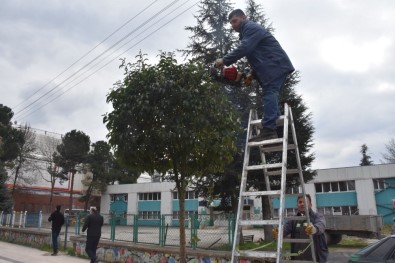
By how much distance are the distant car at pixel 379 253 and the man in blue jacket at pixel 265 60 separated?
3629 millimetres

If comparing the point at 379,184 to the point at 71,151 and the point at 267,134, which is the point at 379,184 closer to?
the point at 71,151

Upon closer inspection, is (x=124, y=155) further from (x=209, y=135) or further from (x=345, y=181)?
(x=345, y=181)

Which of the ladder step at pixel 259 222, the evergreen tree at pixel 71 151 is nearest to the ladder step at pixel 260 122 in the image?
the ladder step at pixel 259 222

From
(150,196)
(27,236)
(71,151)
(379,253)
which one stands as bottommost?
(27,236)

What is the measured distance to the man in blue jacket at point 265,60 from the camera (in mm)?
4500

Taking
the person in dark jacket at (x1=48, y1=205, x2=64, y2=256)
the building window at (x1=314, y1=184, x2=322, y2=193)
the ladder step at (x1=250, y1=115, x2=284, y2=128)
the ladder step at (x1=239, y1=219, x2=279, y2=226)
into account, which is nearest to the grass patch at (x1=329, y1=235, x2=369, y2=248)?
the person in dark jacket at (x1=48, y1=205, x2=64, y2=256)

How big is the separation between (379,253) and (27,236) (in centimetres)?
1715

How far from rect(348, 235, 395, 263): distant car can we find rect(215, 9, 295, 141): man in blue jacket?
363cm

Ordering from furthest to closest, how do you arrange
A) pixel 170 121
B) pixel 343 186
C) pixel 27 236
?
pixel 343 186 < pixel 27 236 < pixel 170 121

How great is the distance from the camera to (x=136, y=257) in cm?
1102

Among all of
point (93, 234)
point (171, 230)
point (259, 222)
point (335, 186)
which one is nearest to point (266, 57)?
point (259, 222)

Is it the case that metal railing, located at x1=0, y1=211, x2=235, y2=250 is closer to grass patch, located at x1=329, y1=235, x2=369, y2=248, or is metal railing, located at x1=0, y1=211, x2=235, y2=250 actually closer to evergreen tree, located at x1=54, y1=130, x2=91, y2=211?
grass patch, located at x1=329, y1=235, x2=369, y2=248

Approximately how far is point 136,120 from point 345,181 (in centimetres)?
3575

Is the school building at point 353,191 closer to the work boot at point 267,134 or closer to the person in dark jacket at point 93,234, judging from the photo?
the person in dark jacket at point 93,234
